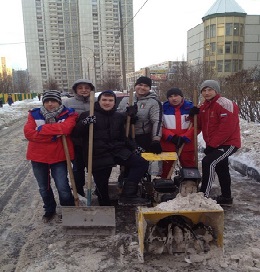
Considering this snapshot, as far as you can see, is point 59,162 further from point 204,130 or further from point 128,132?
point 204,130

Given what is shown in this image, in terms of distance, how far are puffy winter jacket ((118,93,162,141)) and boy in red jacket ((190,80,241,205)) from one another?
476 millimetres

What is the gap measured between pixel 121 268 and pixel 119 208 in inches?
53.9

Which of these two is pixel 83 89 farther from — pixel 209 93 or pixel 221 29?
pixel 221 29

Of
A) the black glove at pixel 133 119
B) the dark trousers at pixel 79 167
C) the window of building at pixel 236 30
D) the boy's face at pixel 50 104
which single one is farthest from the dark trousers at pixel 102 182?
the window of building at pixel 236 30

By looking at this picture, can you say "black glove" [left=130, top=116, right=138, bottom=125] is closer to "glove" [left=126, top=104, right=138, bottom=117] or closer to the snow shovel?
"glove" [left=126, top=104, right=138, bottom=117]

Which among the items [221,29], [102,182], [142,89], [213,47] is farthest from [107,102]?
[213,47]

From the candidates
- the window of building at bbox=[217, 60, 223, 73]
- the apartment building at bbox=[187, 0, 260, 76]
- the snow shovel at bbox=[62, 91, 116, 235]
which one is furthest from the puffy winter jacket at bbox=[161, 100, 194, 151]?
the window of building at bbox=[217, 60, 223, 73]

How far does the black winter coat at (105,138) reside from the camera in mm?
3385

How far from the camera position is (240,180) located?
496cm

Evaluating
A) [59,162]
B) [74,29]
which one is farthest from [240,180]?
[74,29]

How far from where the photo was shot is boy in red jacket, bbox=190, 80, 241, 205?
143 inches

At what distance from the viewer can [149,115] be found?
152 inches

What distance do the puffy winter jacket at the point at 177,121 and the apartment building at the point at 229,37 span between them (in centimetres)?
5074

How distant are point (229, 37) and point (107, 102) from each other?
55.9 metres
